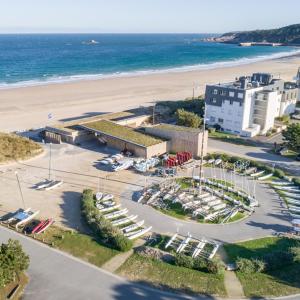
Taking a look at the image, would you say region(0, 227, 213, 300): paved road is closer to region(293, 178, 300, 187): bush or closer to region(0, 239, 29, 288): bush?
region(0, 239, 29, 288): bush

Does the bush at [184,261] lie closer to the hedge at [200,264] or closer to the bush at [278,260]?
the hedge at [200,264]

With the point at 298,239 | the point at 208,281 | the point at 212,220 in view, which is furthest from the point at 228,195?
the point at 208,281

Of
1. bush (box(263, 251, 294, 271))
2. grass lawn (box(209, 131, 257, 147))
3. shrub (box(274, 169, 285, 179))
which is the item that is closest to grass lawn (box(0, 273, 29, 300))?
bush (box(263, 251, 294, 271))

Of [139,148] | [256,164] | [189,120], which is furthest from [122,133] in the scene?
[256,164]

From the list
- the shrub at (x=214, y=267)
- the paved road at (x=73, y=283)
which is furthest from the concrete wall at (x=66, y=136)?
the shrub at (x=214, y=267)

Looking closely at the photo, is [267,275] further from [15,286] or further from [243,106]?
[243,106]

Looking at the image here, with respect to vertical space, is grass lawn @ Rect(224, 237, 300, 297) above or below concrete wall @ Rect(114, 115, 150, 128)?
below
